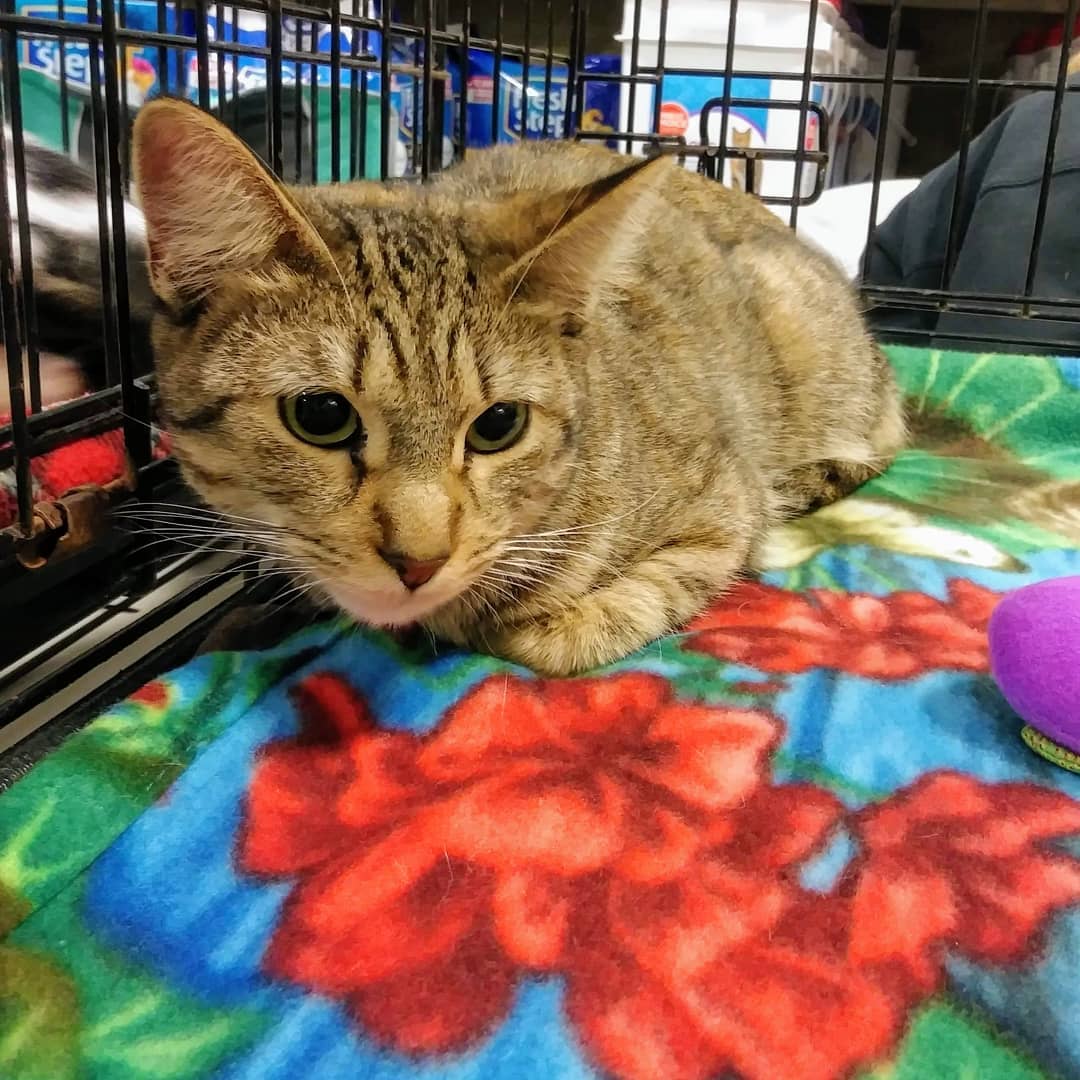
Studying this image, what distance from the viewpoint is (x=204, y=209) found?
85 cm

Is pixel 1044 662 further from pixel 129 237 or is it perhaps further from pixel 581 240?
pixel 129 237

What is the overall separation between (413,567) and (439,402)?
14 centimetres

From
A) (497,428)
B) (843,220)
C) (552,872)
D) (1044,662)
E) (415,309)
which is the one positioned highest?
(843,220)

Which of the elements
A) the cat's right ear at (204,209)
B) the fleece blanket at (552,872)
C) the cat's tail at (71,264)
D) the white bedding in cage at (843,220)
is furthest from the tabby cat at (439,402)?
the white bedding in cage at (843,220)

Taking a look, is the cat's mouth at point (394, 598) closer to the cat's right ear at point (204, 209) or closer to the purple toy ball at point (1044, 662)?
the cat's right ear at point (204, 209)

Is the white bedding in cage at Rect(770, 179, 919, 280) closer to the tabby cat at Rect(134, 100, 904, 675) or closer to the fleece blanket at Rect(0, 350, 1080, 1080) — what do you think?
the tabby cat at Rect(134, 100, 904, 675)

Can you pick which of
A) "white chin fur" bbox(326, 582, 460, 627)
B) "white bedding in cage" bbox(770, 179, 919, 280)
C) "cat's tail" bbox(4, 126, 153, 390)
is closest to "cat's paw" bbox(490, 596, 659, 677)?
"white chin fur" bbox(326, 582, 460, 627)

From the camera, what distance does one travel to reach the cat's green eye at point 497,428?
36.2 inches

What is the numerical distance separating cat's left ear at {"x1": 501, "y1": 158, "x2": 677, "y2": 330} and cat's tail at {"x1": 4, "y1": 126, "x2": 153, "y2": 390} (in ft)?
1.86

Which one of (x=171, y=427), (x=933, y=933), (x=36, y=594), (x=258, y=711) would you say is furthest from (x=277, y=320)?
(x=933, y=933)

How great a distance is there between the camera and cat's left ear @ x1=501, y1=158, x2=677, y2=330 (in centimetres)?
90

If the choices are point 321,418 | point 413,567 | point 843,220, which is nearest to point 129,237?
point 321,418

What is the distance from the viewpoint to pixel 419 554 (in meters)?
0.83

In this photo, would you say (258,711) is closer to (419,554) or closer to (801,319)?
(419,554)
